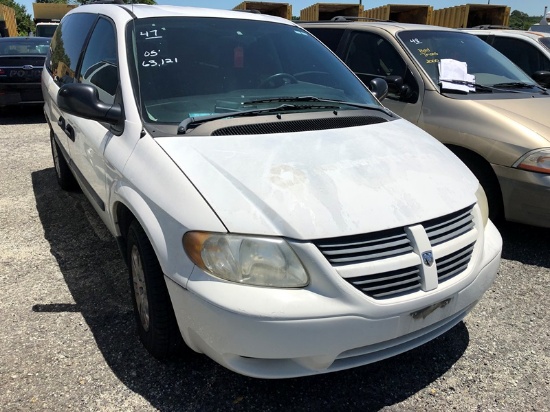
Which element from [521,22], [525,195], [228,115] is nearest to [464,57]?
[525,195]

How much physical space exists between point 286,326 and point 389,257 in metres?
0.51

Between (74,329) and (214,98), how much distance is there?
1.52m

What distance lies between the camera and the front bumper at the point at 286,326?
1.88 meters

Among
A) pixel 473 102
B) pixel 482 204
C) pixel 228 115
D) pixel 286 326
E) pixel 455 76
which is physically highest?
pixel 228 115

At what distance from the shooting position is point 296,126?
2.67 meters

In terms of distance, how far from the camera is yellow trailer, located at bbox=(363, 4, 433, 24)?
12812mm

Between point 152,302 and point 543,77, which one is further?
point 543,77

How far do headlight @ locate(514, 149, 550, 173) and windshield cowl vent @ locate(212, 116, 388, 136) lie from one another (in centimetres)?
139

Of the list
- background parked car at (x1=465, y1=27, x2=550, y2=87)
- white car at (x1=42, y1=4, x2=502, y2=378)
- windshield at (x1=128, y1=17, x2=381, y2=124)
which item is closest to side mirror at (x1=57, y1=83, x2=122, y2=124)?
white car at (x1=42, y1=4, x2=502, y2=378)

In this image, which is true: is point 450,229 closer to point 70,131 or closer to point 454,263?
point 454,263

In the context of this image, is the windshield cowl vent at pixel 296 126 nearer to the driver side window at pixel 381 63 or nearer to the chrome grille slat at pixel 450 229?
the chrome grille slat at pixel 450 229

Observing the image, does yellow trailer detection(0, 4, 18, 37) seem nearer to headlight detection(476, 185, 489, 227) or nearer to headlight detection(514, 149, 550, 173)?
headlight detection(514, 149, 550, 173)

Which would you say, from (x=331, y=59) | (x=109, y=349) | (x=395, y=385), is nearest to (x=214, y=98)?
(x=331, y=59)

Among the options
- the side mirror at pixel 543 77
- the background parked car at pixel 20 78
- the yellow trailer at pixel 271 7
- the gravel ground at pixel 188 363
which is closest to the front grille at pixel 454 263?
the gravel ground at pixel 188 363
